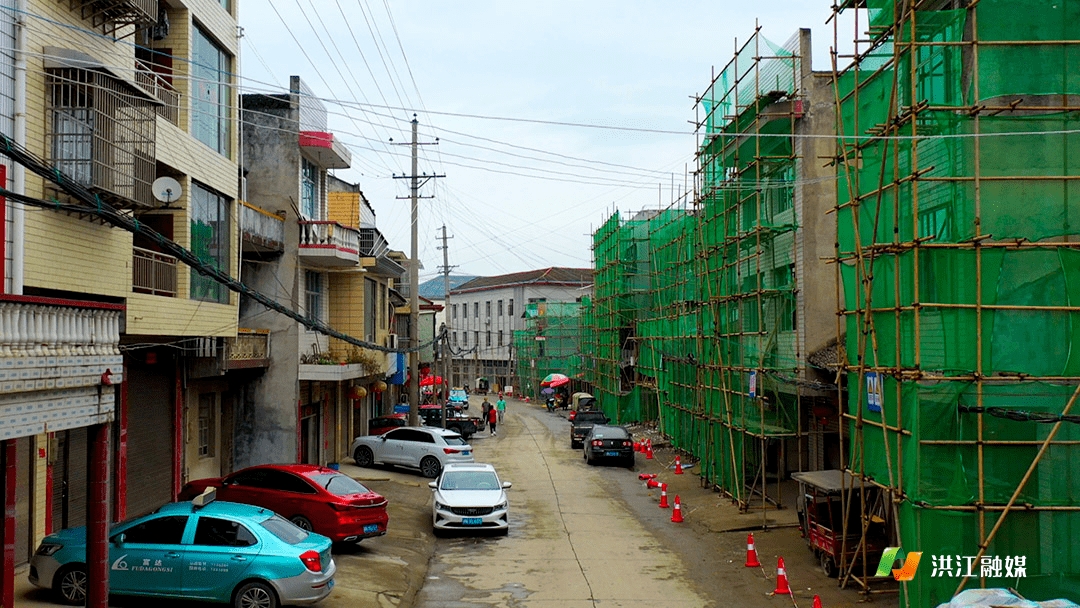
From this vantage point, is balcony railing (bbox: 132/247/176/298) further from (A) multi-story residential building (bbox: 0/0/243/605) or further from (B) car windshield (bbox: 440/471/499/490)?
(B) car windshield (bbox: 440/471/499/490)

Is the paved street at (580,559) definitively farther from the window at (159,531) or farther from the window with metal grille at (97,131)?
the window with metal grille at (97,131)

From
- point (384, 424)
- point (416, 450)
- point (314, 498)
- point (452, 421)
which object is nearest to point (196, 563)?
point (314, 498)

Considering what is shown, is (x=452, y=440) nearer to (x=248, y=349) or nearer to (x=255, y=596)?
(x=248, y=349)

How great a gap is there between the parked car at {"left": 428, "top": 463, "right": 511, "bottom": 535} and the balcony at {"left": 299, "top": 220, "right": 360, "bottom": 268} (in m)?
8.13

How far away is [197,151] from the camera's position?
1833 centimetres

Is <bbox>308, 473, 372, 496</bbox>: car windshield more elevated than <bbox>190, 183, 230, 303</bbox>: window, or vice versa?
<bbox>190, 183, 230, 303</bbox>: window

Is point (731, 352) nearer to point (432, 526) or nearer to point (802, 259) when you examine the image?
point (802, 259)

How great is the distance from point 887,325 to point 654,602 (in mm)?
5597

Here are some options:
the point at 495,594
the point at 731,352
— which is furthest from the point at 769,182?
the point at 495,594

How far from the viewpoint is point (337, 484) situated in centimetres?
1820

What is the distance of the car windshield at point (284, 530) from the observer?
13.1 m

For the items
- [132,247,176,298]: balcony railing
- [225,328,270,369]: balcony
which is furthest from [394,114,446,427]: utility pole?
[132,247,176,298]: balcony railing

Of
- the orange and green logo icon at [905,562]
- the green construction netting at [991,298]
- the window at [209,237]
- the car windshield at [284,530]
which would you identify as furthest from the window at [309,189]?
the orange and green logo icon at [905,562]

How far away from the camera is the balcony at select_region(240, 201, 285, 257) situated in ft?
74.3
